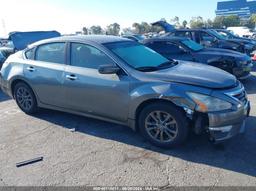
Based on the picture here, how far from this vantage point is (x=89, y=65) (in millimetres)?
4496

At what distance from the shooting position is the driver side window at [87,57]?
14.4 ft

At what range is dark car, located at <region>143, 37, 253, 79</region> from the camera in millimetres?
7754

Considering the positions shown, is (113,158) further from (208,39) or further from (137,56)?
(208,39)

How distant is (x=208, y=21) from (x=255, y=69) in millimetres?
79849

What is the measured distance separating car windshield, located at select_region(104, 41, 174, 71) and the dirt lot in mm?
1171

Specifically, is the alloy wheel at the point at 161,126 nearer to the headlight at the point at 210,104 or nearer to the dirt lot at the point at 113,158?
the dirt lot at the point at 113,158

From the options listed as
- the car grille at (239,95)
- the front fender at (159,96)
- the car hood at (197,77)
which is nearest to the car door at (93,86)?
the front fender at (159,96)

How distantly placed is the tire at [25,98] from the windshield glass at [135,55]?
198cm

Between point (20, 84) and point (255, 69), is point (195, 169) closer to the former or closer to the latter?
point (20, 84)

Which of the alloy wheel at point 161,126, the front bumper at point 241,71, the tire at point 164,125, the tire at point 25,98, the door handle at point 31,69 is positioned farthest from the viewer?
the front bumper at point 241,71

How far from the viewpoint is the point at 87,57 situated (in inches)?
180

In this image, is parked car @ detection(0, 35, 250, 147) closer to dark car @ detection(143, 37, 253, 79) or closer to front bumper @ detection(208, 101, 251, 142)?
front bumper @ detection(208, 101, 251, 142)

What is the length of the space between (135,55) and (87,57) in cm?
81

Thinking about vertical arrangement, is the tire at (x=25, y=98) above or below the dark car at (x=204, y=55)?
below
